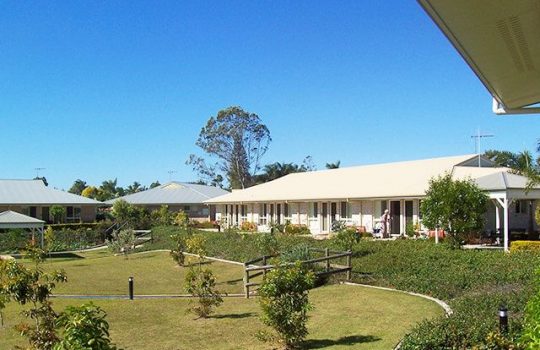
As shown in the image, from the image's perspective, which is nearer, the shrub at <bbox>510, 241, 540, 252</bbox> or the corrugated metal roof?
the shrub at <bbox>510, 241, 540, 252</bbox>

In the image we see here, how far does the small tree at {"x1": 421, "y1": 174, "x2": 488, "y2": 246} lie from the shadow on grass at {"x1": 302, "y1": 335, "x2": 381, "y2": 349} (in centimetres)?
1225

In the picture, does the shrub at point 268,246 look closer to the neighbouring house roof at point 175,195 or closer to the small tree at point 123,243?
the small tree at point 123,243

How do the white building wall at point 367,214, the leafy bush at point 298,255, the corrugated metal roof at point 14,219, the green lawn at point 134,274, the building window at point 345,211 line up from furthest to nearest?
1. the corrugated metal roof at point 14,219
2. the building window at point 345,211
3. the white building wall at point 367,214
4. the green lawn at point 134,274
5. the leafy bush at point 298,255

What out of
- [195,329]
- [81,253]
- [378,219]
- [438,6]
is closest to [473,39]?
[438,6]

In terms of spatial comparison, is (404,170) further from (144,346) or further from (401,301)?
(144,346)

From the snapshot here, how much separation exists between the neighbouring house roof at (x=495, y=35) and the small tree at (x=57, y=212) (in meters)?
54.0

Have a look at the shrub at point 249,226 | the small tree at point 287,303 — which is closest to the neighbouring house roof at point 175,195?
the shrub at point 249,226

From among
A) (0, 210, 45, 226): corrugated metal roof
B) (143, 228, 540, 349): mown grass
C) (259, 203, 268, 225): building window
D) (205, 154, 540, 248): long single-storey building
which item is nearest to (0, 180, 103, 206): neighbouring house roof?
(0, 210, 45, 226): corrugated metal roof

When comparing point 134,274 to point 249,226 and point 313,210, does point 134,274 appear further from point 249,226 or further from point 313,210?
point 249,226

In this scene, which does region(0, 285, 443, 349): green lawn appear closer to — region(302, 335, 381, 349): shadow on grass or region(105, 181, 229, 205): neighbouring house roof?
region(302, 335, 381, 349): shadow on grass

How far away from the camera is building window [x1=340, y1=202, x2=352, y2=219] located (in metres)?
38.9

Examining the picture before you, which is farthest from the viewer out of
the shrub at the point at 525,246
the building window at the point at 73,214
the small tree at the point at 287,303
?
the building window at the point at 73,214

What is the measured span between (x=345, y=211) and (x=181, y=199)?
32702 millimetres

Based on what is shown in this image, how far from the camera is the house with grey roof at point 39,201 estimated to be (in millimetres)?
54812
